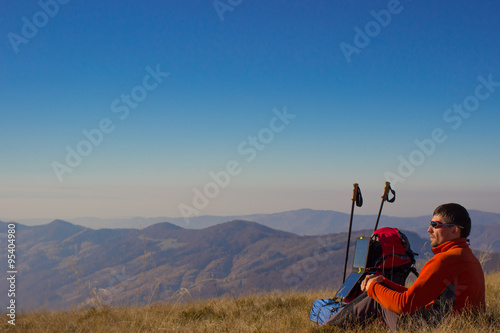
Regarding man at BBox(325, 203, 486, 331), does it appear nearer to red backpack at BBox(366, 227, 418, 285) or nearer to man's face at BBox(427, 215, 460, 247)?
man's face at BBox(427, 215, 460, 247)

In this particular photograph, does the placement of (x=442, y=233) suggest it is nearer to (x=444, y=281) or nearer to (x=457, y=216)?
(x=457, y=216)

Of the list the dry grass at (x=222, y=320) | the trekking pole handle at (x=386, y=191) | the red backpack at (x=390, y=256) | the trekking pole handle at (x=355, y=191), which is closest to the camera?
the dry grass at (x=222, y=320)

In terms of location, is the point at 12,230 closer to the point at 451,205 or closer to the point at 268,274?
the point at 451,205

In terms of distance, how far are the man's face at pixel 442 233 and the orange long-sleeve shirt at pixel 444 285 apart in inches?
1.7

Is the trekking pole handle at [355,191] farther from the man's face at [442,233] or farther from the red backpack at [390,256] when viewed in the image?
the man's face at [442,233]

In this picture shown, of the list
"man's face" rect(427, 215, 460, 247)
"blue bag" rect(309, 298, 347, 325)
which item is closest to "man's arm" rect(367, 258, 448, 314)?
"man's face" rect(427, 215, 460, 247)

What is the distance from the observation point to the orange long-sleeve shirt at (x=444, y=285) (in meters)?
3.46

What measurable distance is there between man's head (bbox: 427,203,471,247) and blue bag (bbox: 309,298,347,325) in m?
1.65

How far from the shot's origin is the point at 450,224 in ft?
11.8

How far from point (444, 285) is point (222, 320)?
11.1 feet

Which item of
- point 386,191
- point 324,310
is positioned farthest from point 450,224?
point 386,191

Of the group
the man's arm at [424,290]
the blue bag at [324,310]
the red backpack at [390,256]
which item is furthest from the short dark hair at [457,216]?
the blue bag at [324,310]

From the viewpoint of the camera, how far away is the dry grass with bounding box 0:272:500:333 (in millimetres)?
3843

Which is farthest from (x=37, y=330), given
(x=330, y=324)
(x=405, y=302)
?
(x=405, y=302)
